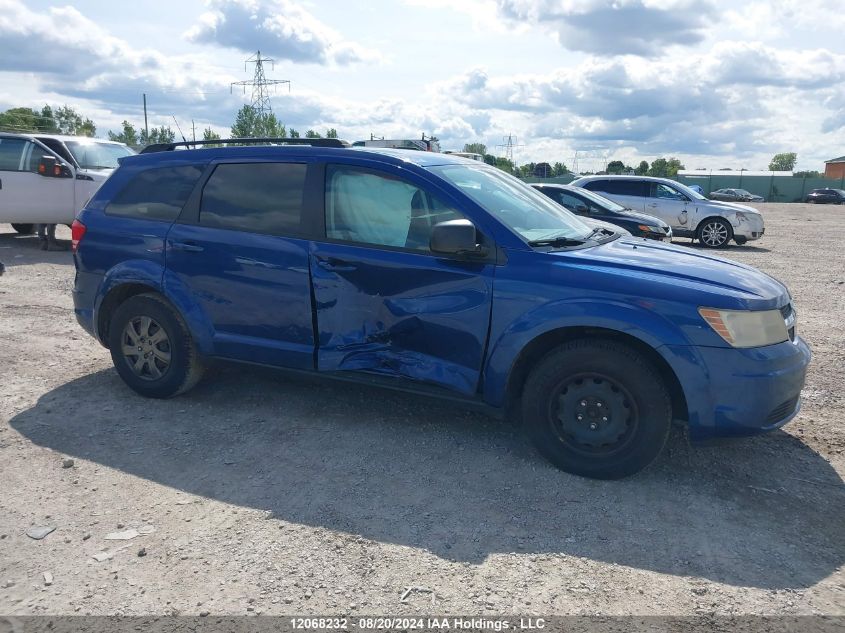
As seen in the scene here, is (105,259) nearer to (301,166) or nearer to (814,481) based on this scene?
(301,166)

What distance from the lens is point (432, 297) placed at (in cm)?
402

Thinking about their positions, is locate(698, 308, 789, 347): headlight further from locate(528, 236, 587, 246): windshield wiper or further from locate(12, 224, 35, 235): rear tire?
locate(12, 224, 35, 235): rear tire

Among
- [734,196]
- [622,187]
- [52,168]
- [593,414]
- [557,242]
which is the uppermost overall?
[734,196]

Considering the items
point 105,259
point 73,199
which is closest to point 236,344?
point 105,259

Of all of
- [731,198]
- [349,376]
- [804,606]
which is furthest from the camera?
[731,198]

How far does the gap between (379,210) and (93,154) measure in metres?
10.2

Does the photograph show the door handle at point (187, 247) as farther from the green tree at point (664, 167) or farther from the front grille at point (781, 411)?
the green tree at point (664, 167)

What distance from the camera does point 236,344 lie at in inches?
183

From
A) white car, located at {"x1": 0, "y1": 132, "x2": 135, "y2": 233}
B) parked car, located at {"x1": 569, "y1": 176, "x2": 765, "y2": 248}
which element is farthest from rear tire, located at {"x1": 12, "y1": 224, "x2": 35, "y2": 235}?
parked car, located at {"x1": 569, "y1": 176, "x2": 765, "y2": 248}

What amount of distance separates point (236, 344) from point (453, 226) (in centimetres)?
180

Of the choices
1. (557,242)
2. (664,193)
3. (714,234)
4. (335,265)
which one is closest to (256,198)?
(335,265)

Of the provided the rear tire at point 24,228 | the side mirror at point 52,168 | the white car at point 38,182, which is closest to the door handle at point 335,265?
the white car at point 38,182

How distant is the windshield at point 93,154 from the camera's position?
12180 millimetres

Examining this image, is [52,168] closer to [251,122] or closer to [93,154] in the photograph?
[93,154]
